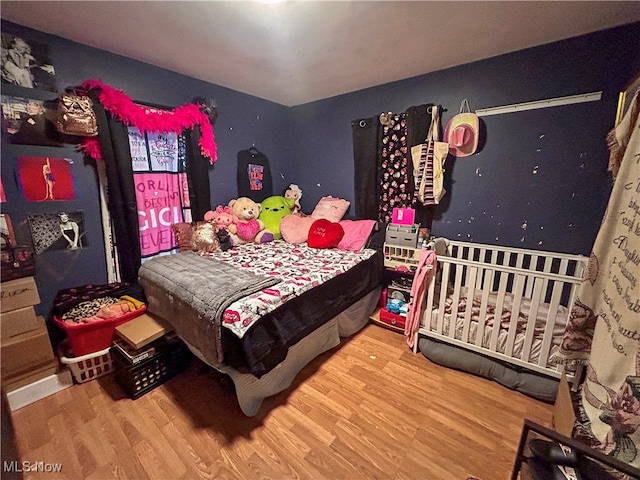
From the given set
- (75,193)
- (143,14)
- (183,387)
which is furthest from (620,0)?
(75,193)

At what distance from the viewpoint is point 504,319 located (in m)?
1.86

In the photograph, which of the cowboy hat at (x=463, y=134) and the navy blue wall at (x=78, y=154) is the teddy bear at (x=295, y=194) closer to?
the navy blue wall at (x=78, y=154)

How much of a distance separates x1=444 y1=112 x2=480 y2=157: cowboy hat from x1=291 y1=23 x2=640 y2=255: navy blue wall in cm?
7

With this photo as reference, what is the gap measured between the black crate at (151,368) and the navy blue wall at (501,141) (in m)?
0.78

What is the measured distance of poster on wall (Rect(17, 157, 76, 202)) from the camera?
1707 millimetres

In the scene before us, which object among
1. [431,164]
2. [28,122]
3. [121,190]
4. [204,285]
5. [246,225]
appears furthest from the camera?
[246,225]

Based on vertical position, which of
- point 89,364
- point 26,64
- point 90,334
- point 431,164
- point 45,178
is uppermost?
point 26,64

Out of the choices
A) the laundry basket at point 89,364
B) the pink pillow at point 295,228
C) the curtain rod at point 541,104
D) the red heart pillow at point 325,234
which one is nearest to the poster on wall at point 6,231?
the laundry basket at point 89,364

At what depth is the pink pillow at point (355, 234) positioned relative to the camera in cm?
249

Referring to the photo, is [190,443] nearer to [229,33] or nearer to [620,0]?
[229,33]

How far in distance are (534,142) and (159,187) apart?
3.10 m

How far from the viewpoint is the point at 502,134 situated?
2.11 meters

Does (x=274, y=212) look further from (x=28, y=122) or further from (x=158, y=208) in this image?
(x=28, y=122)

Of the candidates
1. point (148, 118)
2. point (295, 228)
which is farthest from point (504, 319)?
point (148, 118)
